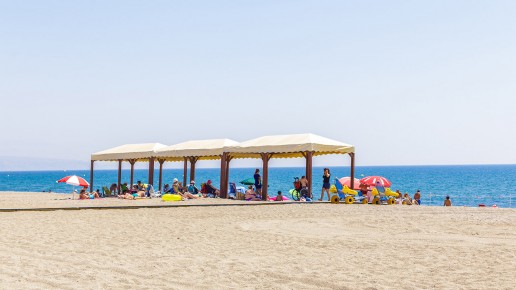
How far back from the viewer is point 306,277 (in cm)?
657

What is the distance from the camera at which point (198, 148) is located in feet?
84.0

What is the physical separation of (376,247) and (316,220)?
4.54 metres

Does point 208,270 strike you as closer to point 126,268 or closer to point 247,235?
point 126,268

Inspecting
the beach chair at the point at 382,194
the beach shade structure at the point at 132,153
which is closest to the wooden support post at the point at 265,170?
the beach chair at the point at 382,194

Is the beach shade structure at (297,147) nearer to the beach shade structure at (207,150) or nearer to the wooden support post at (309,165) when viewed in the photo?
the wooden support post at (309,165)

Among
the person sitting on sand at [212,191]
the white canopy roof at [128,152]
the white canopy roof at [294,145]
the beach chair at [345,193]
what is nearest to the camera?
the beach chair at [345,193]

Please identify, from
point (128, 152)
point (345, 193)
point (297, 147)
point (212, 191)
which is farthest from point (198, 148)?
point (345, 193)

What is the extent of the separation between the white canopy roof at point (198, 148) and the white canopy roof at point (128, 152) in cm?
69

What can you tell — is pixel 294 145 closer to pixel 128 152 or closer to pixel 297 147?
pixel 297 147

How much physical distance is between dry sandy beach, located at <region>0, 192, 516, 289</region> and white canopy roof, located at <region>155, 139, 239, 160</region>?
10.0m

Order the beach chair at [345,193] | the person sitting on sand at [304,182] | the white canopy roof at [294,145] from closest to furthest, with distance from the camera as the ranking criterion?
the beach chair at [345,193] → the white canopy roof at [294,145] → the person sitting on sand at [304,182]

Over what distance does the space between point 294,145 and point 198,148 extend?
594 centimetres

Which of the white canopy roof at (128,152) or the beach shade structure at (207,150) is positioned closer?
the beach shade structure at (207,150)

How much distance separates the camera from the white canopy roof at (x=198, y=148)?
24.5m
